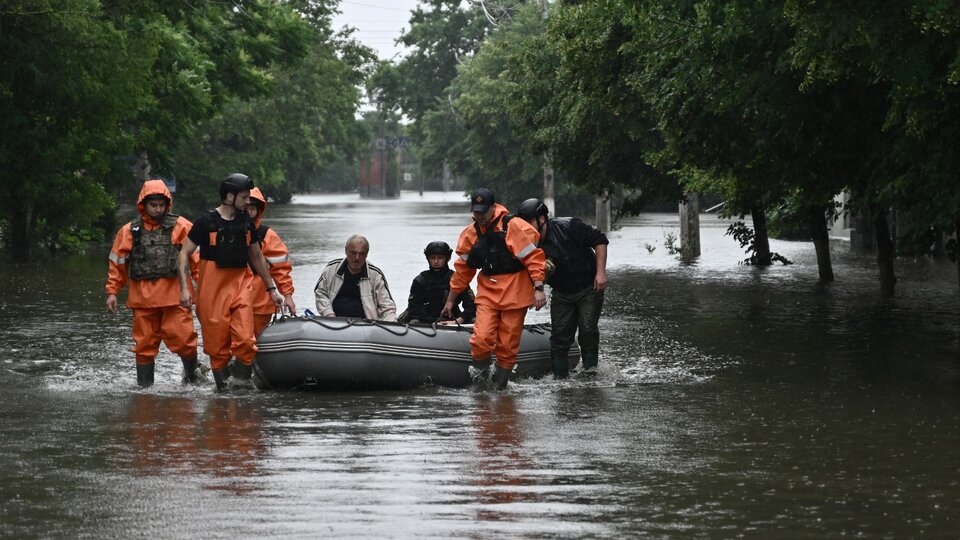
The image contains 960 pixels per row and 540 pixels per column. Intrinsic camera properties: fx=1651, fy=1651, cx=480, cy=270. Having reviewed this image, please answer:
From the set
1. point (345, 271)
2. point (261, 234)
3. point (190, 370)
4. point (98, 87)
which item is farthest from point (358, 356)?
point (98, 87)

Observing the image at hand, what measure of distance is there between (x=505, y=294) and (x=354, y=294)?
173cm

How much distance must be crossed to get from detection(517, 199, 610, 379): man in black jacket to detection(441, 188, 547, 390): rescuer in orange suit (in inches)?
18.1

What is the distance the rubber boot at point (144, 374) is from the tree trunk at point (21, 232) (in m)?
20.5

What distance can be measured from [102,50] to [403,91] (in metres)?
72.7

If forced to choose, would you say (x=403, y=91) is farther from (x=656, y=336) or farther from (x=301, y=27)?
(x=656, y=336)

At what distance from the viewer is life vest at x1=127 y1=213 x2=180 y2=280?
41.2 ft

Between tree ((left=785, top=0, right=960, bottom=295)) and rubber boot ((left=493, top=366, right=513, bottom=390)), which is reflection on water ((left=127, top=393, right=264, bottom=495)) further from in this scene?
tree ((left=785, top=0, right=960, bottom=295))

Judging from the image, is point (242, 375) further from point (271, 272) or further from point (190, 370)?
point (271, 272)

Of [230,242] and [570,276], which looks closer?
[230,242]

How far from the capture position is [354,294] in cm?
1375

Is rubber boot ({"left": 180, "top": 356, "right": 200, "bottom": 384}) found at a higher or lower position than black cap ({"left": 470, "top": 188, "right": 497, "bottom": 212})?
lower

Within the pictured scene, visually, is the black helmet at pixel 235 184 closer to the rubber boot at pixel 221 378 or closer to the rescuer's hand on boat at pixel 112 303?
the rescuer's hand on boat at pixel 112 303

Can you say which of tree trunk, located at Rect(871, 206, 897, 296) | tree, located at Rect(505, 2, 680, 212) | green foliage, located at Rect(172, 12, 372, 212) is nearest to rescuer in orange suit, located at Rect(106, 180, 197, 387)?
tree, located at Rect(505, 2, 680, 212)

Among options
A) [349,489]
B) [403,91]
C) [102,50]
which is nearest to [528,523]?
[349,489]
